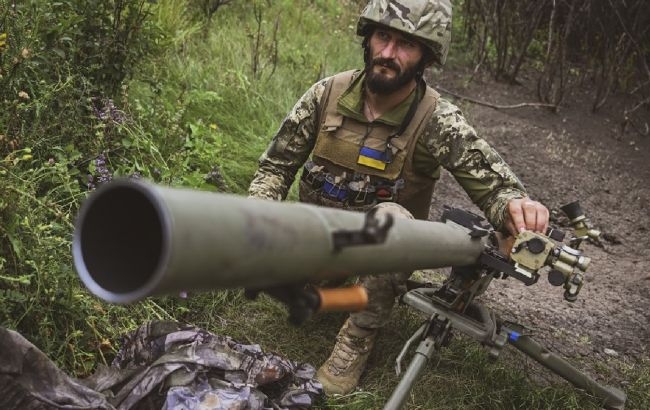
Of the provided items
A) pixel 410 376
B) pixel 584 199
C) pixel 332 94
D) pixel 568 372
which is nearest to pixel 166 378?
pixel 410 376

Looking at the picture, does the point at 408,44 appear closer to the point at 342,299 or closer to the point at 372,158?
the point at 372,158

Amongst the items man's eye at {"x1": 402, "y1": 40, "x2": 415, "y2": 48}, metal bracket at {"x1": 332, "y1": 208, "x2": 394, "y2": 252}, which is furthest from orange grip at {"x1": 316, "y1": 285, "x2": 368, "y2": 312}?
man's eye at {"x1": 402, "y1": 40, "x2": 415, "y2": 48}

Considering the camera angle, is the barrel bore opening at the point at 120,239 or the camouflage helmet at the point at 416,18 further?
the camouflage helmet at the point at 416,18

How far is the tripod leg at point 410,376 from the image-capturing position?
2.28 m

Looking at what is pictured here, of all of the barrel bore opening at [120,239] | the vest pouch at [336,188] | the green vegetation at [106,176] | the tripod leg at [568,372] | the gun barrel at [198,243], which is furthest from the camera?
the vest pouch at [336,188]

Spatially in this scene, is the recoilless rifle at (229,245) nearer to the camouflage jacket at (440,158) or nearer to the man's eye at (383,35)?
the camouflage jacket at (440,158)

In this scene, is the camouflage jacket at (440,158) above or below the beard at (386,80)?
below

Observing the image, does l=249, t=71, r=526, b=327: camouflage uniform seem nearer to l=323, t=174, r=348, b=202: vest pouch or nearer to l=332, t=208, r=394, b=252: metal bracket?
l=323, t=174, r=348, b=202: vest pouch

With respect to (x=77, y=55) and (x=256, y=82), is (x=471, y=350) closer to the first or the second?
A: (x=77, y=55)

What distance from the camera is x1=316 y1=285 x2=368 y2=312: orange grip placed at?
4.71 feet

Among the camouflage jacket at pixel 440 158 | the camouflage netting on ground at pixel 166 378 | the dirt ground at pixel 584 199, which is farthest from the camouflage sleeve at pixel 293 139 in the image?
the dirt ground at pixel 584 199

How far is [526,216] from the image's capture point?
2.67 m

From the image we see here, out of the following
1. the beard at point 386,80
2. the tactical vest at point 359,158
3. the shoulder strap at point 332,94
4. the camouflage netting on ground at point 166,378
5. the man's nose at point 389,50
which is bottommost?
the camouflage netting on ground at point 166,378

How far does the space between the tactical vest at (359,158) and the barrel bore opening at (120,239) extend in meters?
2.02
